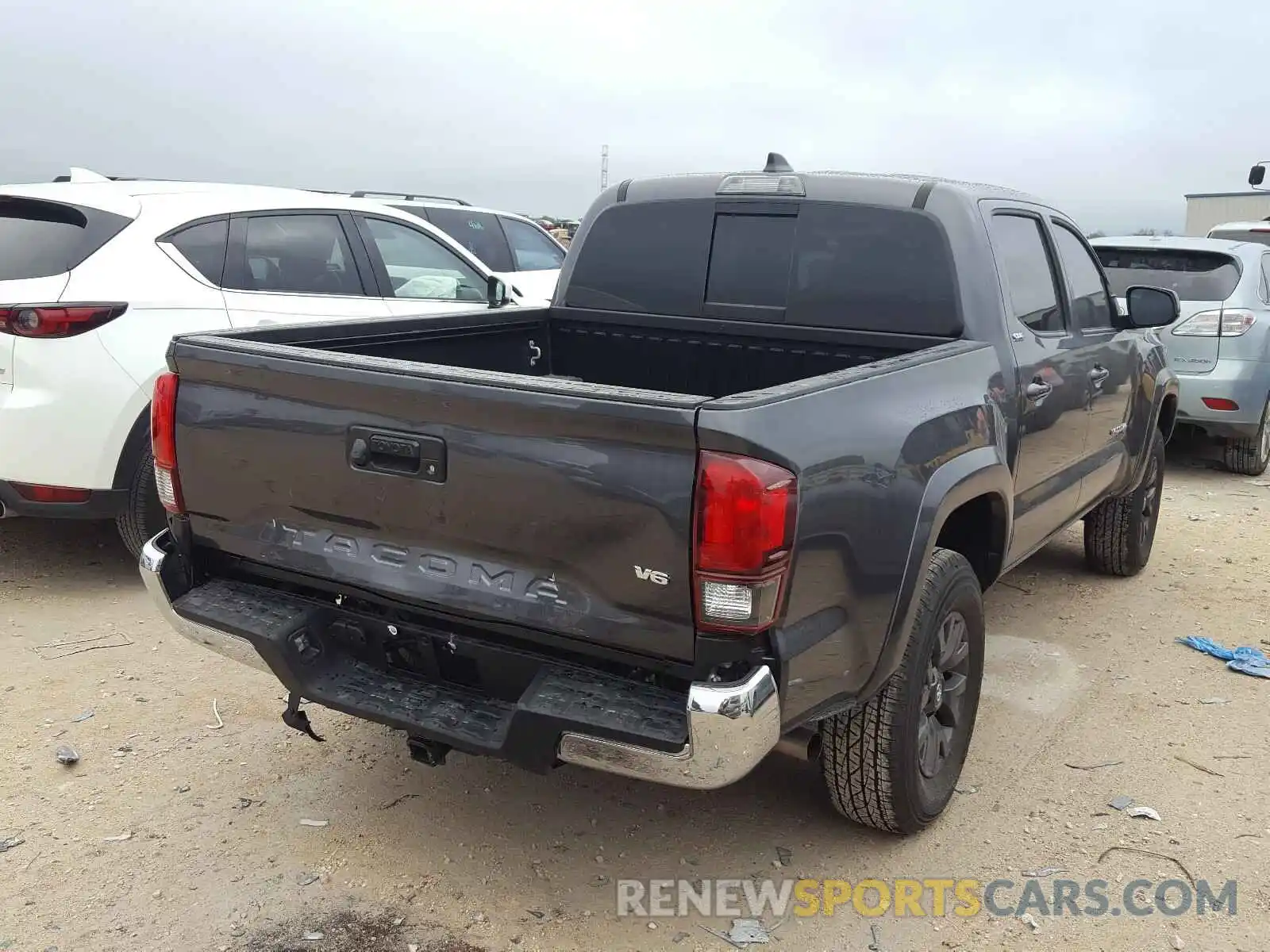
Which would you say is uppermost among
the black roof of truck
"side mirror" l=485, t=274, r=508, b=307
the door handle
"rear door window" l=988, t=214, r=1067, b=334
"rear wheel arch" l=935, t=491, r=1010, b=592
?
the black roof of truck

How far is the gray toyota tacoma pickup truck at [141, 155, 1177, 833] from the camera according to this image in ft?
7.57

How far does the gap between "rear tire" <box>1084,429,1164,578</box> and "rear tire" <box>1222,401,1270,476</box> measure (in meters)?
2.86

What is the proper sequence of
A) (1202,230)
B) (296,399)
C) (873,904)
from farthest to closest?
(1202,230) < (873,904) < (296,399)

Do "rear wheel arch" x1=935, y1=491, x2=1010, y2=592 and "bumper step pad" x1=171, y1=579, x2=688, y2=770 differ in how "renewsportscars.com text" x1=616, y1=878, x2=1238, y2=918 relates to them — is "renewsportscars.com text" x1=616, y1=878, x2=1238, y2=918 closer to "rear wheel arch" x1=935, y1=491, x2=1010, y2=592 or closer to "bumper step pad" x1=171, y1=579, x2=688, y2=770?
"bumper step pad" x1=171, y1=579, x2=688, y2=770

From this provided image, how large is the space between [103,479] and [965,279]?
359 centimetres

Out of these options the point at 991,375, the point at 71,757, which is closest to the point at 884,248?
the point at 991,375

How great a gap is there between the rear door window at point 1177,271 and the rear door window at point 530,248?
470 centimetres

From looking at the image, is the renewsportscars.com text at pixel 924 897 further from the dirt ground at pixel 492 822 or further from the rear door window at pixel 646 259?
the rear door window at pixel 646 259

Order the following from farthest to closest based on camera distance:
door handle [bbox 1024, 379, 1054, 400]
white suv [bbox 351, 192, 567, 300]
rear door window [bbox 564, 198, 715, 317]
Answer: white suv [bbox 351, 192, 567, 300], rear door window [bbox 564, 198, 715, 317], door handle [bbox 1024, 379, 1054, 400]

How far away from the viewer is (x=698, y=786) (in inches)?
93.5

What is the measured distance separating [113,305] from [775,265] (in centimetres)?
284

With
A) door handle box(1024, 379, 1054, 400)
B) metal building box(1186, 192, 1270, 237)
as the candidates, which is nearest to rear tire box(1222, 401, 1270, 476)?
door handle box(1024, 379, 1054, 400)

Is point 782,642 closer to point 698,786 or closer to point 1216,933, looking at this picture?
point 698,786

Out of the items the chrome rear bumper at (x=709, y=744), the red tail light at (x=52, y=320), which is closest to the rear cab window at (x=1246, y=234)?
the red tail light at (x=52, y=320)
